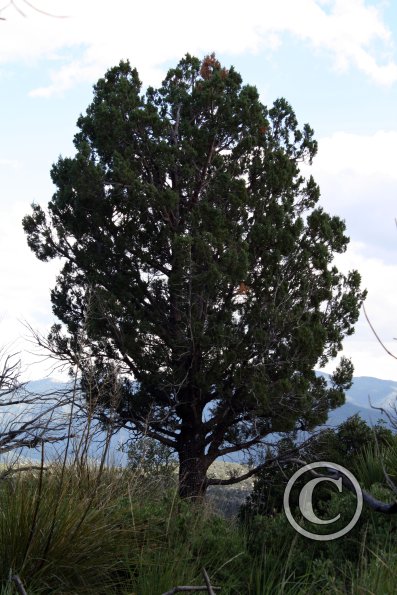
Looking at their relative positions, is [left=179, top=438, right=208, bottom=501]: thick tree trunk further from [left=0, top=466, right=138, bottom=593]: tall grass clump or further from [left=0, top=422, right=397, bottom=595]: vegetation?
[left=0, top=466, right=138, bottom=593]: tall grass clump

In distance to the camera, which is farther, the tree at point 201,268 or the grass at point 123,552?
the tree at point 201,268

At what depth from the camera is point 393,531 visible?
17.8 feet

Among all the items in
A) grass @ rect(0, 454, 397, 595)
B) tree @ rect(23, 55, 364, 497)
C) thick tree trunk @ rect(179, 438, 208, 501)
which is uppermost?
tree @ rect(23, 55, 364, 497)

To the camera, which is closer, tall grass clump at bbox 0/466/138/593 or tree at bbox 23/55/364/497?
tall grass clump at bbox 0/466/138/593

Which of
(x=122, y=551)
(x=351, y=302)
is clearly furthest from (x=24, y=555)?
(x=351, y=302)

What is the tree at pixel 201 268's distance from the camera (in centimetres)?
1469

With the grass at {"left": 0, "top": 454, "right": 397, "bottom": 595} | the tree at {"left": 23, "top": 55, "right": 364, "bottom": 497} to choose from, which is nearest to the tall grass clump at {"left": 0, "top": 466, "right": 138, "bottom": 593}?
the grass at {"left": 0, "top": 454, "right": 397, "bottom": 595}

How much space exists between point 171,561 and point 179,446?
36.7ft

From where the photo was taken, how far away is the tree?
48.2 ft

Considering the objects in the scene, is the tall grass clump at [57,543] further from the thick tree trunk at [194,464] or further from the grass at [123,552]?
the thick tree trunk at [194,464]

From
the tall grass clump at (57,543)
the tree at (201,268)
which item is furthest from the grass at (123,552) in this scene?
the tree at (201,268)

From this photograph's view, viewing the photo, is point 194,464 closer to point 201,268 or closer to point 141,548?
point 201,268

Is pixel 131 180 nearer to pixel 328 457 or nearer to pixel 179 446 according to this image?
pixel 179 446

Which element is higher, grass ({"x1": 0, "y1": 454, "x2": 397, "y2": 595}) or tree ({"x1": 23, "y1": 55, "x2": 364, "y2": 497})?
tree ({"x1": 23, "y1": 55, "x2": 364, "y2": 497})
